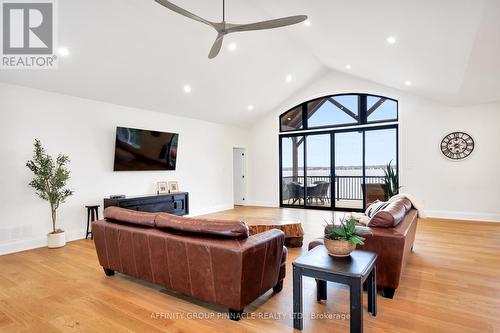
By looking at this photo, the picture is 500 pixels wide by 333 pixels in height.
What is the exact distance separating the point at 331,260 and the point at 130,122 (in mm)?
5339

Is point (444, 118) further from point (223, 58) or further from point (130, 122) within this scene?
point (130, 122)

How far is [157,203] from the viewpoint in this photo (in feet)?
19.3

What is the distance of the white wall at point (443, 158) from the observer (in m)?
6.02

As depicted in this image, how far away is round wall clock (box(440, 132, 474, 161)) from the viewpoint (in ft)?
20.3

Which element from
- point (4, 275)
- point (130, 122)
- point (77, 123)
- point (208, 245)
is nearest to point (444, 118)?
point (208, 245)

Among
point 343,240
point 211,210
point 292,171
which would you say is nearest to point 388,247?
point 343,240

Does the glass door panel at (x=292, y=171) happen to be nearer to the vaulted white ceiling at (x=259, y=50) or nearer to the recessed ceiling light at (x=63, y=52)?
the vaulted white ceiling at (x=259, y=50)

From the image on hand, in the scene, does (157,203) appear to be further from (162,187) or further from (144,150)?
(144,150)

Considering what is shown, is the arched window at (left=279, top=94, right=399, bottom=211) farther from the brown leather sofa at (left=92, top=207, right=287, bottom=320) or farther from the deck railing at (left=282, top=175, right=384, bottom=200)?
the brown leather sofa at (left=92, top=207, right=287, bottom=320)

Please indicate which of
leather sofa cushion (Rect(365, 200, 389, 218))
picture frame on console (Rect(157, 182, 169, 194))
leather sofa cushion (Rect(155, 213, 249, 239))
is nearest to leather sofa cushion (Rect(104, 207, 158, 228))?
leather sofa cushion (Rect(155, 213, 249, 239))

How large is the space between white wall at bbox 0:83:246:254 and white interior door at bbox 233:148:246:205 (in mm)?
2344

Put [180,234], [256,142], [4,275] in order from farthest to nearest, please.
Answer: [256,142]
[4,275]
[180,234]

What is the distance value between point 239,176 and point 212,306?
707 centimetres

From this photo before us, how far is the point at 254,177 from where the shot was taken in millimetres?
9258
